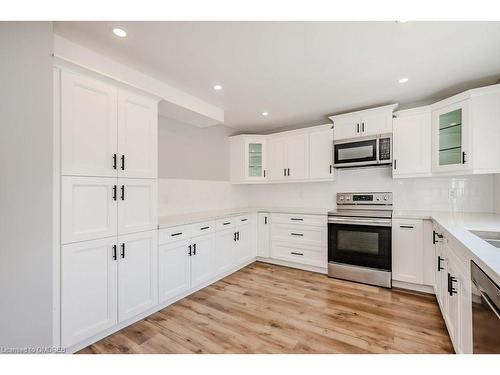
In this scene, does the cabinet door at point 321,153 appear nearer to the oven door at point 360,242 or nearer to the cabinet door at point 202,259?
the oven door at point 360,242

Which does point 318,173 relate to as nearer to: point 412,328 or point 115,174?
point 412,328

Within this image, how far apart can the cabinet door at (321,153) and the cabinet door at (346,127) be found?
0.10 metres

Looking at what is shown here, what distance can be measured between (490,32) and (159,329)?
3521mm

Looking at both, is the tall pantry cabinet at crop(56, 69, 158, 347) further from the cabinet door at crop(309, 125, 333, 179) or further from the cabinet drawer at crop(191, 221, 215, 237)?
the cabinet door at crop(309, 125, 333, 179)

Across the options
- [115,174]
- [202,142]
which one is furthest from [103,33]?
[202,142]

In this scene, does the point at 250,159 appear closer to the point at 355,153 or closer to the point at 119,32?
the point at 355,153

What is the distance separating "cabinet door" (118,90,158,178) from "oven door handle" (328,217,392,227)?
7.76 ft

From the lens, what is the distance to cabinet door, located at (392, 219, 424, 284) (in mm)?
2658

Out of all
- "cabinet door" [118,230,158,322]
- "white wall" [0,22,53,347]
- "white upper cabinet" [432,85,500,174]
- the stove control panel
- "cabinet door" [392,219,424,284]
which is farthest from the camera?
the stove control panel

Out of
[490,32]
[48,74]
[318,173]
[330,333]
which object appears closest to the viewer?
[48,74]

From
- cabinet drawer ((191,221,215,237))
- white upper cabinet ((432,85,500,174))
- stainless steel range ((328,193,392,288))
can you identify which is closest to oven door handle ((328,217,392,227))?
stainless steel range ((328,193,392,288))

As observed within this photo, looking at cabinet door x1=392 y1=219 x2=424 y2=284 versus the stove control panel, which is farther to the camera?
the stove control panel

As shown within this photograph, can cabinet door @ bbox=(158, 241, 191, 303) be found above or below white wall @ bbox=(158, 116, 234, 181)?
below

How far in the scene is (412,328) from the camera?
6.58 ft
